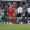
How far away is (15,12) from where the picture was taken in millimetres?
1843

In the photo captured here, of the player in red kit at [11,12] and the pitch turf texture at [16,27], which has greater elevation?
the player in red kit at [11,12]

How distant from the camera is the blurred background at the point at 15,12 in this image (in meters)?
1.83

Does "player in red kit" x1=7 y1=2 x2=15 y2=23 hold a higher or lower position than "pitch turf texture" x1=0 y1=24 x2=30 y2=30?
higher

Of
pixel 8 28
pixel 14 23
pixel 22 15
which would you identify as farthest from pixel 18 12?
pixel 8 28

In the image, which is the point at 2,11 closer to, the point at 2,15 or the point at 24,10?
the point at 2,15

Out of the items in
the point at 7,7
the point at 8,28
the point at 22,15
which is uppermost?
the point at 7,7

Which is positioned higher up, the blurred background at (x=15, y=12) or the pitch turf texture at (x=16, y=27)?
the blurred background at (x=15, y=12)

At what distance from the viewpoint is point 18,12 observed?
1.84m

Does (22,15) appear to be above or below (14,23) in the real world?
above

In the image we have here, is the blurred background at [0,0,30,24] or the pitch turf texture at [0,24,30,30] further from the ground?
the blurred background at [0,0,30,24]

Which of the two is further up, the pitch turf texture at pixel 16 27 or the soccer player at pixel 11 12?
the soccer player at pixel 11 12

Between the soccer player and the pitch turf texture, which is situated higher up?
the soccer player

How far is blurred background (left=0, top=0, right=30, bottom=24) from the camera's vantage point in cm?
183

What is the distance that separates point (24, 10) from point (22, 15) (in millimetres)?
90
